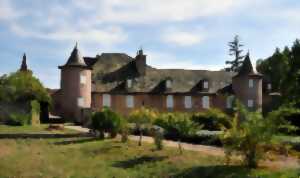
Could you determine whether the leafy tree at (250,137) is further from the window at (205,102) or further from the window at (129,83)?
the window at (205,102)

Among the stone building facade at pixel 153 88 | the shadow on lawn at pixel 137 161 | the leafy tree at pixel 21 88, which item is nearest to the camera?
the shadow on lawn at pixel 137 161

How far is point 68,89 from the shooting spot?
46062 mm

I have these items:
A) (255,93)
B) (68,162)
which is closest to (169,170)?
(68,162)

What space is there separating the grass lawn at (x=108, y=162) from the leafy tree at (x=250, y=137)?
670mm

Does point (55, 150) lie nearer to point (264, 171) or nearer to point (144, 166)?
point (144, 166)

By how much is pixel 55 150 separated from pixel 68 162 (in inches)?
139

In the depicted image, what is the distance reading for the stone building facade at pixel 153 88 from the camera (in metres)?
49.7

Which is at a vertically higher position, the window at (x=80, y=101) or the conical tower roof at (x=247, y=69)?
the conical tower roof at (x=247, y=69)

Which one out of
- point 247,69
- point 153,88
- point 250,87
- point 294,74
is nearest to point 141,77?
point 153,88

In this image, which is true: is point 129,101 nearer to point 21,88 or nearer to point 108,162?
point 21,88

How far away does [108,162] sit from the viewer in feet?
75.3

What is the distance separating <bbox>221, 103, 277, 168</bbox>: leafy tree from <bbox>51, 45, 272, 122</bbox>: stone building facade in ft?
91.6

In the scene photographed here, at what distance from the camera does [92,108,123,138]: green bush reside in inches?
1227

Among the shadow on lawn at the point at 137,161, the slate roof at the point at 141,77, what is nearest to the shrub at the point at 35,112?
the slate roof at the point at 141,77
